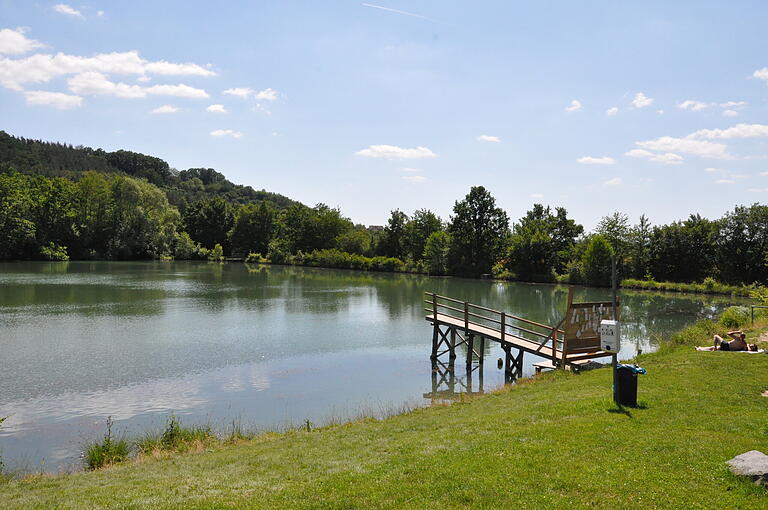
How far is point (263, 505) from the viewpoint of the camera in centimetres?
629

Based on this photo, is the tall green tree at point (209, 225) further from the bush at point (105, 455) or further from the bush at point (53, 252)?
the bush at point (105, 455)

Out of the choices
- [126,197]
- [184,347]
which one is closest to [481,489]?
[184,347]

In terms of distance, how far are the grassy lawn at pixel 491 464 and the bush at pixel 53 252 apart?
304ft

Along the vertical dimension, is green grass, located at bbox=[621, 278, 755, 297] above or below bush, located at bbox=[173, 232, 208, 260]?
below

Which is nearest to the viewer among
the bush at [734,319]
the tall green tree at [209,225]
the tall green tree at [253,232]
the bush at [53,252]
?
the bush at [734,319]

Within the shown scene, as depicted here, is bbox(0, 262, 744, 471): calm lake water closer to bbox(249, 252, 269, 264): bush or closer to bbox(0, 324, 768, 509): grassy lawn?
bbox(0, 324, 768, 509): grassy lawn

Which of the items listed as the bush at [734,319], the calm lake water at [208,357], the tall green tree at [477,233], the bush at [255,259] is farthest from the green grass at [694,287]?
the bush at [255,259]

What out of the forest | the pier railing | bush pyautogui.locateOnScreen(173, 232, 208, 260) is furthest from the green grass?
bush pyautogui.locateOnScreen(173, 232, 208, 260)

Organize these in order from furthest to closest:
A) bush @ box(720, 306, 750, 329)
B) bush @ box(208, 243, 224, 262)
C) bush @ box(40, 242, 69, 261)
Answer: bush @ box(208, 243, 224, 262), bush @ box(40, 242, 69, 261), bush @ box(720, 306, 750, 329)

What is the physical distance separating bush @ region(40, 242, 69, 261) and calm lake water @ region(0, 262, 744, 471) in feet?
156

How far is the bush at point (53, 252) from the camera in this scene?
87.8 metres

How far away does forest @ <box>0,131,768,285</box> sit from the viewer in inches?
2304

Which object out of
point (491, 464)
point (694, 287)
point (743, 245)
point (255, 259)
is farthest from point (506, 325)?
point (255, 259)

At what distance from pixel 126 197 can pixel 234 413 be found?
302 feet
